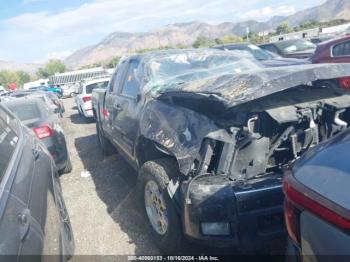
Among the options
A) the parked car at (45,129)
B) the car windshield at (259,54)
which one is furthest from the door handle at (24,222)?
the car windshield at (259,54)

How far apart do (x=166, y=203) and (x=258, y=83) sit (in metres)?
1.29

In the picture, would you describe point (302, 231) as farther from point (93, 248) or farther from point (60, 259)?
point (93, 248)

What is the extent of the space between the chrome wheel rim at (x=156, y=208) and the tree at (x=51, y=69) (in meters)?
112

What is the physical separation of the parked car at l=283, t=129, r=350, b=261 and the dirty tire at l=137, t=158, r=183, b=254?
1.51 meters

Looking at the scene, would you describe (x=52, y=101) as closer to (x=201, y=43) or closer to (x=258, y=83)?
(x=258, y=83)

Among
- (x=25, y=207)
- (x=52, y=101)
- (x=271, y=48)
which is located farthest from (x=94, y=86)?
(x=25, y=207)

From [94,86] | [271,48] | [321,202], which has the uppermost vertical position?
[321,202]

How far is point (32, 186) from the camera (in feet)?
8.00

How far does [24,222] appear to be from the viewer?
1913 mm

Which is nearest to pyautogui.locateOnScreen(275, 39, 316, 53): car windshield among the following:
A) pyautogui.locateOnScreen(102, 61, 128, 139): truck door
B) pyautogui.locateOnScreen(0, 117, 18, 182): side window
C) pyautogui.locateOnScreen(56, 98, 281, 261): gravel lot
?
pyautogui.locateOnScreen(56, 98, 281, 261): gravel lot

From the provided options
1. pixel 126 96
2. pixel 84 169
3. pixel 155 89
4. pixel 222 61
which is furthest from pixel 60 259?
pixel 84 169

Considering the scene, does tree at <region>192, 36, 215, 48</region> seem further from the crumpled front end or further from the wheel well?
the crumpled front end

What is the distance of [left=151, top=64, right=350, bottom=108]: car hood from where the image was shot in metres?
3.05

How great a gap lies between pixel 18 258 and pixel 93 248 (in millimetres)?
2400
